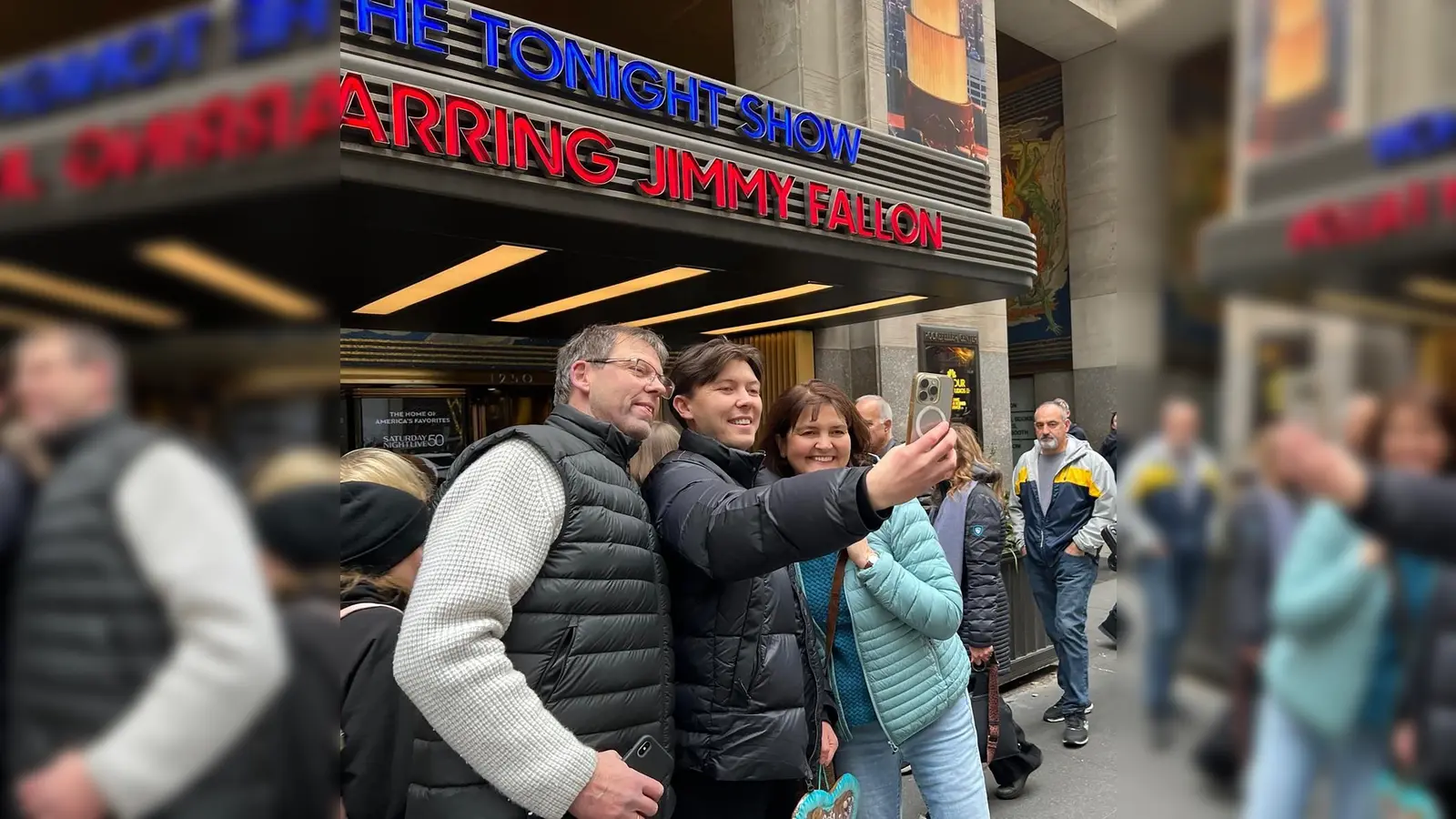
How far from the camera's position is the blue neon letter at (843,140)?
650 centimetres

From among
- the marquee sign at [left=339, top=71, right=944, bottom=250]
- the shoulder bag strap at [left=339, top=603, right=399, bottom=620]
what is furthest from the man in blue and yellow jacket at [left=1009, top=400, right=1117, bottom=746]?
the shoulder bag strap at [left=339, top=603, right=399, bottom=620]

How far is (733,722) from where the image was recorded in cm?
179

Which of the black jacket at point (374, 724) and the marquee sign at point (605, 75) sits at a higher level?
the marquee sign at point (605, 75)

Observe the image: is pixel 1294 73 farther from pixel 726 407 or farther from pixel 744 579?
pixel 726 407

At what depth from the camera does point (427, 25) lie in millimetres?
4465

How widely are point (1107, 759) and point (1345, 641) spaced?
4311 mm

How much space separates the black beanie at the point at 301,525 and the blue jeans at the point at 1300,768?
0.33 m

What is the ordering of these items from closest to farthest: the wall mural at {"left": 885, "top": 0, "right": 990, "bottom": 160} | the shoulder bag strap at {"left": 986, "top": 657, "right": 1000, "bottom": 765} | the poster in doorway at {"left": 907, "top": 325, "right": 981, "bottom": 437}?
1. the shoulder bag strap at {"left": 986, "top": 657, "right": 1000, "bottom": 765}
2. the wall mural at {"left": 885, "top": 0, "right": 990, "bottom": 160}
3. the poster in doorway at {"left": 907, "top": 325, "right": 981, "bottom": 437}

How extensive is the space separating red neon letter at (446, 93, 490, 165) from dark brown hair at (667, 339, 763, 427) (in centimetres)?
271

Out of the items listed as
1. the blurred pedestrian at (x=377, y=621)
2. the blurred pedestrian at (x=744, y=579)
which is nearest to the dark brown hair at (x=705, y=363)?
the blurred pedestrian at (x=744, y=579)

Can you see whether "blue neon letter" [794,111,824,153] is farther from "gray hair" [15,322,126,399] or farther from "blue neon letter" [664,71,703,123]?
"gray hair" [15,322,126,399]

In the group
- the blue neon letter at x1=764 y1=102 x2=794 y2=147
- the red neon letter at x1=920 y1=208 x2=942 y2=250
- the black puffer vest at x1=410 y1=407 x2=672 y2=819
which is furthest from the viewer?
the red neon letter at x1=920 y1=208 x2=942 y2=250

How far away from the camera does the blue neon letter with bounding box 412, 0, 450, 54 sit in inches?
173

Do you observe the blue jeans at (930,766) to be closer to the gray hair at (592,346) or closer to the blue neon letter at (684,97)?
the gray hair at (592,346)
